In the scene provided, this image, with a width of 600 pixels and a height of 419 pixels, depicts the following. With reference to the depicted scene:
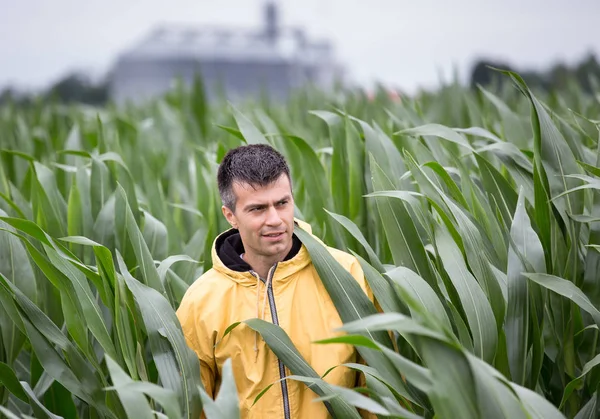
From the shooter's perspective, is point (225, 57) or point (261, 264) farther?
point (225, 57)

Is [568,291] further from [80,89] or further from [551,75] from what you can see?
A: [80,89]

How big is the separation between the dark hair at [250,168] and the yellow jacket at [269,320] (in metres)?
0.15

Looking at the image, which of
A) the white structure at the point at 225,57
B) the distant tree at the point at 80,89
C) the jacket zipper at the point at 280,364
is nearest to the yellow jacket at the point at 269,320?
the jacket zipper at the point at 280,364

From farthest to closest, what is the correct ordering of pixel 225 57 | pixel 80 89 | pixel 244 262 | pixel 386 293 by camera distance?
pixel 225 57, pixel 80 89, pixel 244 262, pixel 386 293

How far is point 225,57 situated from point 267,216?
13651 millimetres

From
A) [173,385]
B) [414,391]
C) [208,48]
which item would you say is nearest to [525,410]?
[414,391]

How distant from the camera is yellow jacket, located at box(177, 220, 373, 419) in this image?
1562 mm

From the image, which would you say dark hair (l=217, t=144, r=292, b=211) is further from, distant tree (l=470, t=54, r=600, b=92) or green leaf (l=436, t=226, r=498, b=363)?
distant tree (l=470, t=54, r=600, b=92)

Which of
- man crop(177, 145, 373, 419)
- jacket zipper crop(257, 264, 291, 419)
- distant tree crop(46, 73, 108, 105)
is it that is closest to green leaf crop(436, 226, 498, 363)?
man crop(177, 145, 373, 419)

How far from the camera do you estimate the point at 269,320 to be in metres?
1.57

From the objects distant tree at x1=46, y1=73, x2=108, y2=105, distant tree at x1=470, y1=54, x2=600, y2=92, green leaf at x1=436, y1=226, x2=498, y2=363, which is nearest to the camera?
green leaf at x1=436, y1=226, x2=498, y2=363

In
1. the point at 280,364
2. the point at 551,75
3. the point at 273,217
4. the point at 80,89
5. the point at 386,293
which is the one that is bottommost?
the point at 280,364

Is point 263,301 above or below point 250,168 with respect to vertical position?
below

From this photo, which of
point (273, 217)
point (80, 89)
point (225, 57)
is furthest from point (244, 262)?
point (225, 57)
